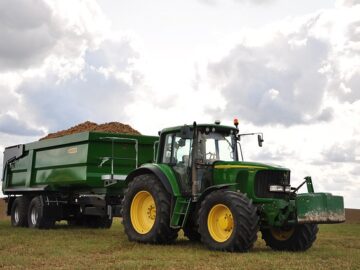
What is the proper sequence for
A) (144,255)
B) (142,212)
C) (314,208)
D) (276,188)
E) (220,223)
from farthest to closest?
(142,212), (276,188), (220,223), (314,208), (144,255)

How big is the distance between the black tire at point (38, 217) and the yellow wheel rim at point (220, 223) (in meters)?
7.33

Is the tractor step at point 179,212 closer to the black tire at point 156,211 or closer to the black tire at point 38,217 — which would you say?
the black tire at point 156,211

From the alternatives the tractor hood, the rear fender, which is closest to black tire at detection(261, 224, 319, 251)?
the tractor hood

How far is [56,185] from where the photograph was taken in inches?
680

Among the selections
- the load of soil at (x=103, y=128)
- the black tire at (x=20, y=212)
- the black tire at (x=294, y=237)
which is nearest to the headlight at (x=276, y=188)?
the black tire at (x=294, y=237)

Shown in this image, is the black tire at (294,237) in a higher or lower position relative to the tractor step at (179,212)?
lower

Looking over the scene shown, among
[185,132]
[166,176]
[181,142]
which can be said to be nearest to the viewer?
[185,132]

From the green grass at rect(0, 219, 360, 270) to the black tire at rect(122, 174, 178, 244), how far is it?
0.23 meters

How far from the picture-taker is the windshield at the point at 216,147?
12.3m

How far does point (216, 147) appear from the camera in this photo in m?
12.5

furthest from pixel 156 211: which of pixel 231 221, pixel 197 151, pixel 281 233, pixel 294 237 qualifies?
pixel 294 237

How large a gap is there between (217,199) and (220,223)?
498 millimetres

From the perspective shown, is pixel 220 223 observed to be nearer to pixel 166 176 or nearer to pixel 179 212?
pixel 179 212

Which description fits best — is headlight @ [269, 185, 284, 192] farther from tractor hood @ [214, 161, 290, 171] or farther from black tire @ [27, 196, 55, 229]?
black tire @ [27, 196, 55, 229]
